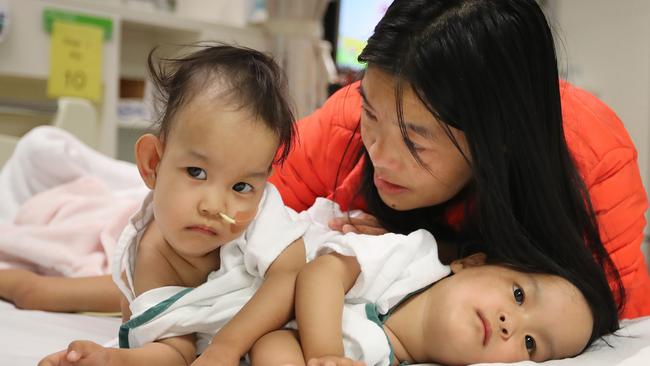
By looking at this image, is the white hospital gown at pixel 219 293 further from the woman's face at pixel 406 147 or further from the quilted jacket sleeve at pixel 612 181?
the quilted jacket sleeve at pixel 612 181

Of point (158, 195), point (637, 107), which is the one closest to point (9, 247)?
point (158, 195)

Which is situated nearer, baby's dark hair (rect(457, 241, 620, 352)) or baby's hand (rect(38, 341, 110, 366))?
baby's hand (rect(38, 341, 110, 366))

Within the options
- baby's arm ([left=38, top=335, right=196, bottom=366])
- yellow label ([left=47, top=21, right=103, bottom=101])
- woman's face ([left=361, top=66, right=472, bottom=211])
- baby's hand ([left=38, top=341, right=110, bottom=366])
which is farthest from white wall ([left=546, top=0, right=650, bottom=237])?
baby's hand ([left=38, top=341, right=110, bottom=366])

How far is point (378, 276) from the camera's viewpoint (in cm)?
92

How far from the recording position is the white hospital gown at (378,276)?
0.85 m

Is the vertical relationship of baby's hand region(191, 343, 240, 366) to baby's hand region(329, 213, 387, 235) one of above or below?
below

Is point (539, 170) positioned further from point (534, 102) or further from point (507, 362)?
point (507, 362)

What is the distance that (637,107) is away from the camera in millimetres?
3537

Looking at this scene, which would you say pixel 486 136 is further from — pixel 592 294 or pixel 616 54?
pixel 616 54

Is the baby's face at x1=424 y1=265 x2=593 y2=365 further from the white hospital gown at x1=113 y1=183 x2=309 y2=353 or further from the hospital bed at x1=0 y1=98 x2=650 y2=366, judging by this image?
the white hospital gown at x1=113 y1=183 x2=309 y2=353

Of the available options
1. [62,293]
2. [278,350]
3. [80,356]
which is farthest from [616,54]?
[80,356]

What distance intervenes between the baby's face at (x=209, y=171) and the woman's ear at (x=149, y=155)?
21mm

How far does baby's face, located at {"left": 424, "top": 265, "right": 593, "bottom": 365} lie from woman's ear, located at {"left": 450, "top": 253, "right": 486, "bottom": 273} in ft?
0.17

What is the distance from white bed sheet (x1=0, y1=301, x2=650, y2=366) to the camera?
0.88m
